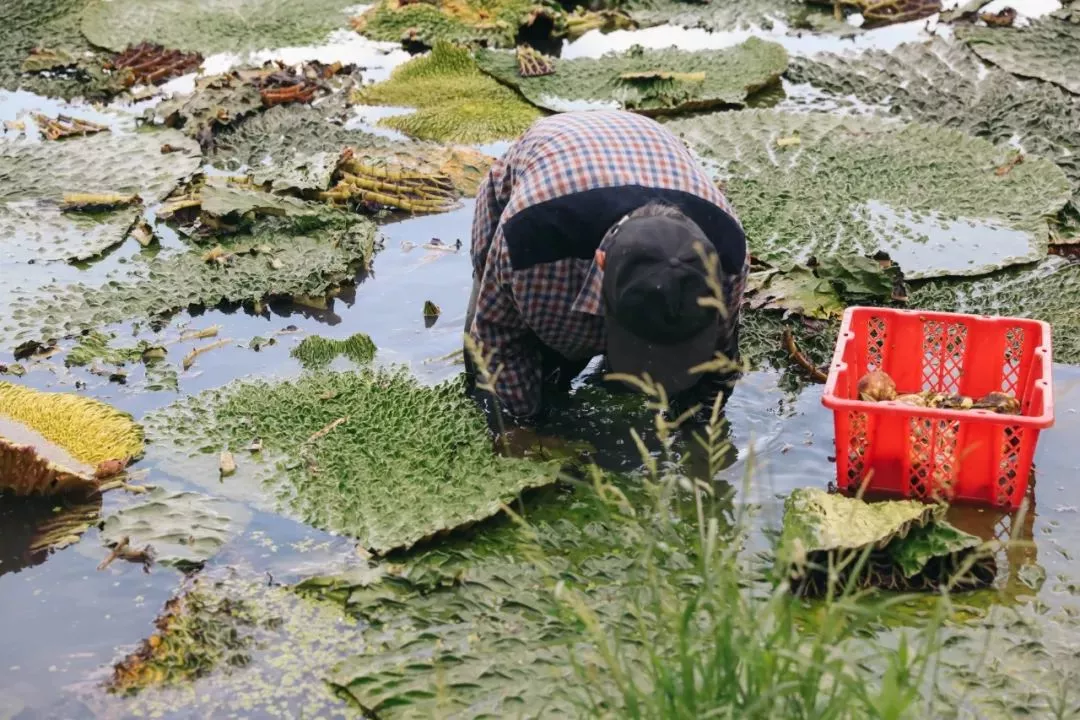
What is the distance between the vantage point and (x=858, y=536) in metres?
2.74

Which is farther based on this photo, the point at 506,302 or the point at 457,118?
the point at 457,118

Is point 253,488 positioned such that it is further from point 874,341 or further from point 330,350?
point 874,341

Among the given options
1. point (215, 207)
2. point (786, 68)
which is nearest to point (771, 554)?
point (215, 207)

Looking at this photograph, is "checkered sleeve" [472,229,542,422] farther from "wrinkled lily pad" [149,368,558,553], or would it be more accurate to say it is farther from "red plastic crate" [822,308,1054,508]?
"red plastic crate" [822,308,1054,508]

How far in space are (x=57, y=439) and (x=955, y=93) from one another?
438cm

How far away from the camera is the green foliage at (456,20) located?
715 centimetres

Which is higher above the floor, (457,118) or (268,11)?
(268,11)

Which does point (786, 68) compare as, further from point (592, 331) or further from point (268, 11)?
point (592, 331)

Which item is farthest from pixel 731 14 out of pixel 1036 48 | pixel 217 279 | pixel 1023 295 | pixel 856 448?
pixel 856 448

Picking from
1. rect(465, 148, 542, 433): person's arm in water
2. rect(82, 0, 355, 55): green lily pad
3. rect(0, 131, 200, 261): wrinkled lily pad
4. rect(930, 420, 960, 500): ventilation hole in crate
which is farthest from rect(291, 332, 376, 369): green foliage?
rect(82, 0, 355, 55): green lily pad

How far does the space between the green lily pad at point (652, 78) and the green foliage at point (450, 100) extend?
108 mm

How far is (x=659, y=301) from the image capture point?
8.78ft

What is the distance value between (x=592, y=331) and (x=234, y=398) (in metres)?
1.20

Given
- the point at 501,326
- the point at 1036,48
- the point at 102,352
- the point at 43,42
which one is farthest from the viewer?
the point at 43,42
